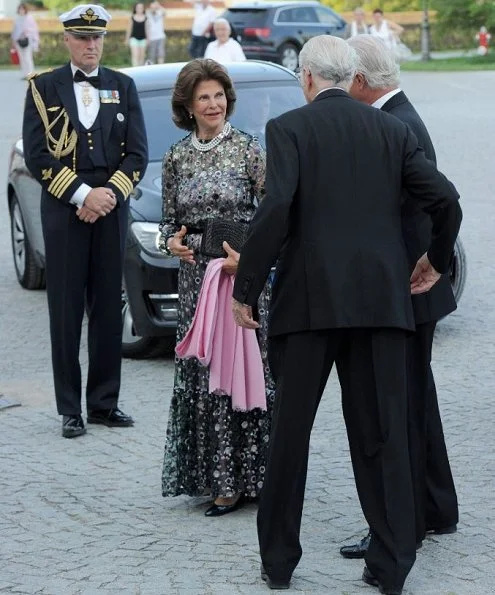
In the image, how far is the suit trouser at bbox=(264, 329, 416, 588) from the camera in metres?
5.12

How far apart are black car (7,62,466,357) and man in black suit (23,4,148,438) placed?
1.12m

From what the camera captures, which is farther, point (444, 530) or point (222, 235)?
point (222, 235)

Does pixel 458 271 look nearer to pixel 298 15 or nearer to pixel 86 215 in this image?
pixel 86 215

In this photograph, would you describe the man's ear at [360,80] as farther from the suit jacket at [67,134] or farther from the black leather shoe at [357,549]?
the suit jacket at [67,134]

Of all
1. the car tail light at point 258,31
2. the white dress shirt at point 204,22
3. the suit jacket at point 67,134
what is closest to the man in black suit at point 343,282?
the suit jacket at point 67,134

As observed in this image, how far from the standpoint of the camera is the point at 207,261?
625cm

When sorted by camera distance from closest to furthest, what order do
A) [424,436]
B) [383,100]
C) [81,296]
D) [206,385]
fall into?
[383,100] → [424,436] → [206,385] → [81,296]

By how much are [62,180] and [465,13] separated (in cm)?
3605

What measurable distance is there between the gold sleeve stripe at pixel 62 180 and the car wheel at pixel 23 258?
386 centimetres

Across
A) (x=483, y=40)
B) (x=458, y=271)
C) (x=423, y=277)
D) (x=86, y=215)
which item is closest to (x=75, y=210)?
(x=86, y=215)

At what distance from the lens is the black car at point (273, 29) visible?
1465 inches

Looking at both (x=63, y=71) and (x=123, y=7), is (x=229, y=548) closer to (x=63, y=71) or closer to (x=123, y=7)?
(x=63, y=71)

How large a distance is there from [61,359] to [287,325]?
274 centimetres

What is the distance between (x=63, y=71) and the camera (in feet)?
24.8
